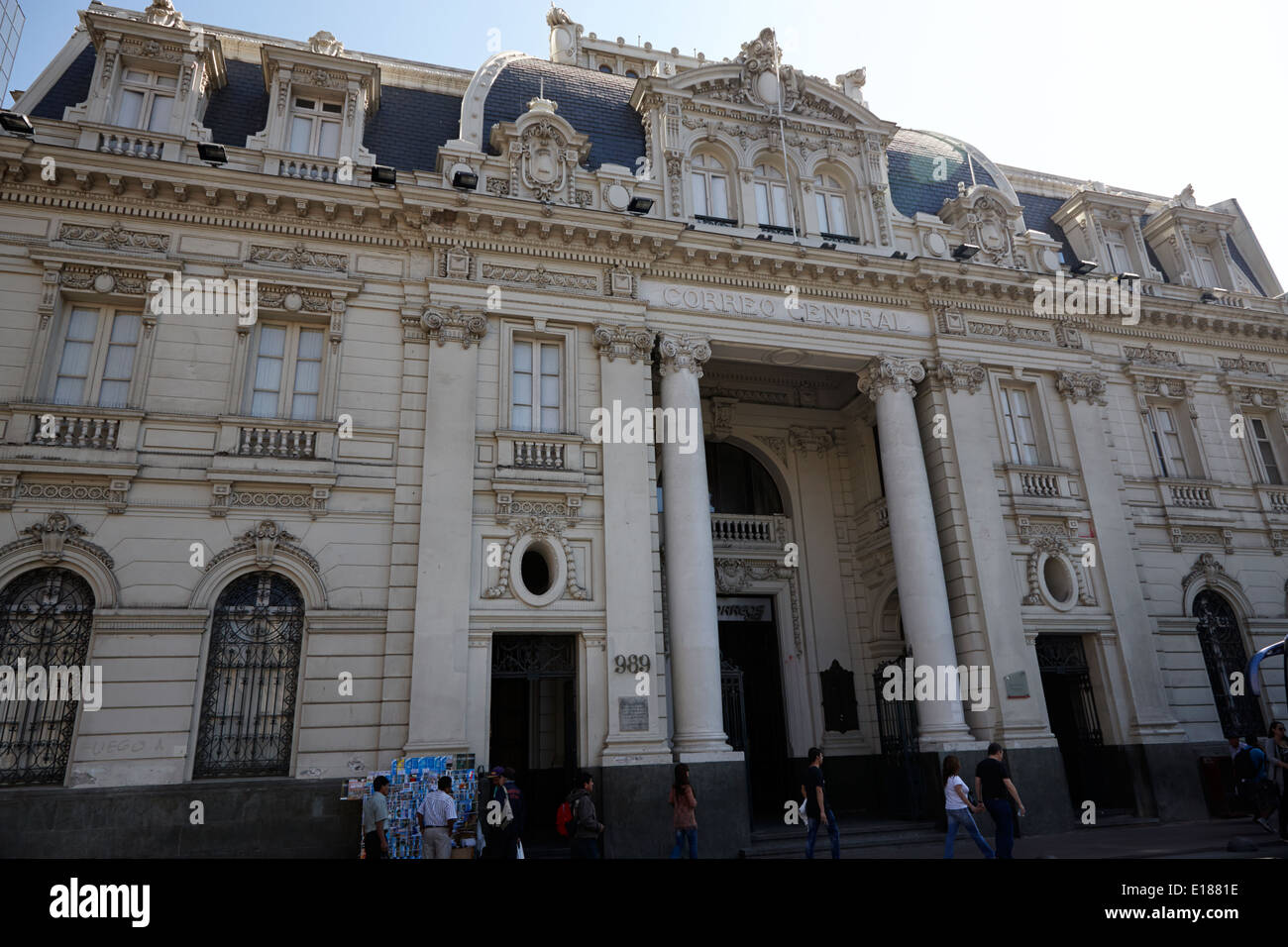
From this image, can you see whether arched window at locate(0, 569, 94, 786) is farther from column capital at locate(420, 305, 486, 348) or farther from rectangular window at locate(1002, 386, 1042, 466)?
rectangular window at locate(1002, 386, 1042, 466)

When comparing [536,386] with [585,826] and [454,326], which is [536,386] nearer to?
[454,326]

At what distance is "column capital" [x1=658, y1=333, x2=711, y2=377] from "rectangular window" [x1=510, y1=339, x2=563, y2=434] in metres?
2.30

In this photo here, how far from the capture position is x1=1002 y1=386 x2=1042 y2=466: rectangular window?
63.1 feet

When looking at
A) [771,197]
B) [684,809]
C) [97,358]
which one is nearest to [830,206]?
[771,197]

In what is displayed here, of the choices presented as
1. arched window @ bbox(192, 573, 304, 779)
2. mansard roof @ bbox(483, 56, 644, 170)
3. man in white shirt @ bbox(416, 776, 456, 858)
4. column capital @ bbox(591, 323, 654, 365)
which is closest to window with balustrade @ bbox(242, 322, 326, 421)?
arched window @ bbox(192, 573, 304, 779)

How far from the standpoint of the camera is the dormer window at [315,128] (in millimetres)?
16469

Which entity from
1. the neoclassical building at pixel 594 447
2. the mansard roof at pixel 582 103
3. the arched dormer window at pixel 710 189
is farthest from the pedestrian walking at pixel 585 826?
the mansard roof at pixel 582 103

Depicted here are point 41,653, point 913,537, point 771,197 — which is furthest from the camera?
point 771,197

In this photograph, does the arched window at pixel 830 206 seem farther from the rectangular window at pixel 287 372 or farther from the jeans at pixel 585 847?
the jeans at pixel 585 847

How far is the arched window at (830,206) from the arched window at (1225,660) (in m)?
13.0

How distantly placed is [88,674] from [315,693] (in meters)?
3.40

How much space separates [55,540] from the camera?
12.7 metres

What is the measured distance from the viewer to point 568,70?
20.0 meters

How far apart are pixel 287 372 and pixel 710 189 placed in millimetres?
10708
